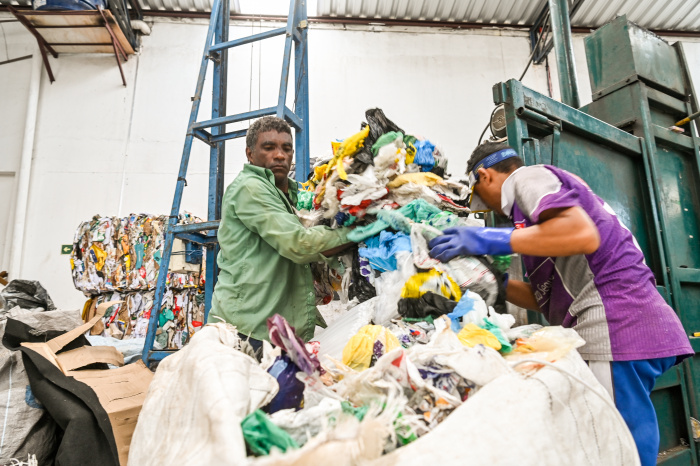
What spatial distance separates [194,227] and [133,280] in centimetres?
209

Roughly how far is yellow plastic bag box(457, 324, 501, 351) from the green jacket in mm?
671

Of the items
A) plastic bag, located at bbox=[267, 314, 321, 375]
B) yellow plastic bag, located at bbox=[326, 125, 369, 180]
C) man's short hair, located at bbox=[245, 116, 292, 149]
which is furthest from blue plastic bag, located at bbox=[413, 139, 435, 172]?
plastic bag, located at bbox=[267, 314, 321, 375]

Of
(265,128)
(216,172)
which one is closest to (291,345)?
(265,128)

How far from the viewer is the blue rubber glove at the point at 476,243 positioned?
4.23 feet

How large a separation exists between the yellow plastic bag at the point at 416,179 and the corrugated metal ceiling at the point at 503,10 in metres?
5.79

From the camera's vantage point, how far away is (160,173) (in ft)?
19.6

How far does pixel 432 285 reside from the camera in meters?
1.29

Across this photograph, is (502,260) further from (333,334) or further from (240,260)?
(240,260)

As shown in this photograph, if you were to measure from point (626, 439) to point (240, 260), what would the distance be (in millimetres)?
1464

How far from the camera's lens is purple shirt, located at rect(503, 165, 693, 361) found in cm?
129

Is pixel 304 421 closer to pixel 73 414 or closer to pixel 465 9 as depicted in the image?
pixel 73 414

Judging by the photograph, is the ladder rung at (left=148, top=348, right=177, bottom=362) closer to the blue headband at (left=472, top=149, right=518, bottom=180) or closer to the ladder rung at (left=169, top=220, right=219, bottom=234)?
the ladder rung at (left=169, top=220, right=219, bottom=234)

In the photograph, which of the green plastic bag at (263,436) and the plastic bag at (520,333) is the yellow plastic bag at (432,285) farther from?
the green plastic bag at (263,436)

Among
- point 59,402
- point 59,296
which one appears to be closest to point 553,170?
point 59,402
